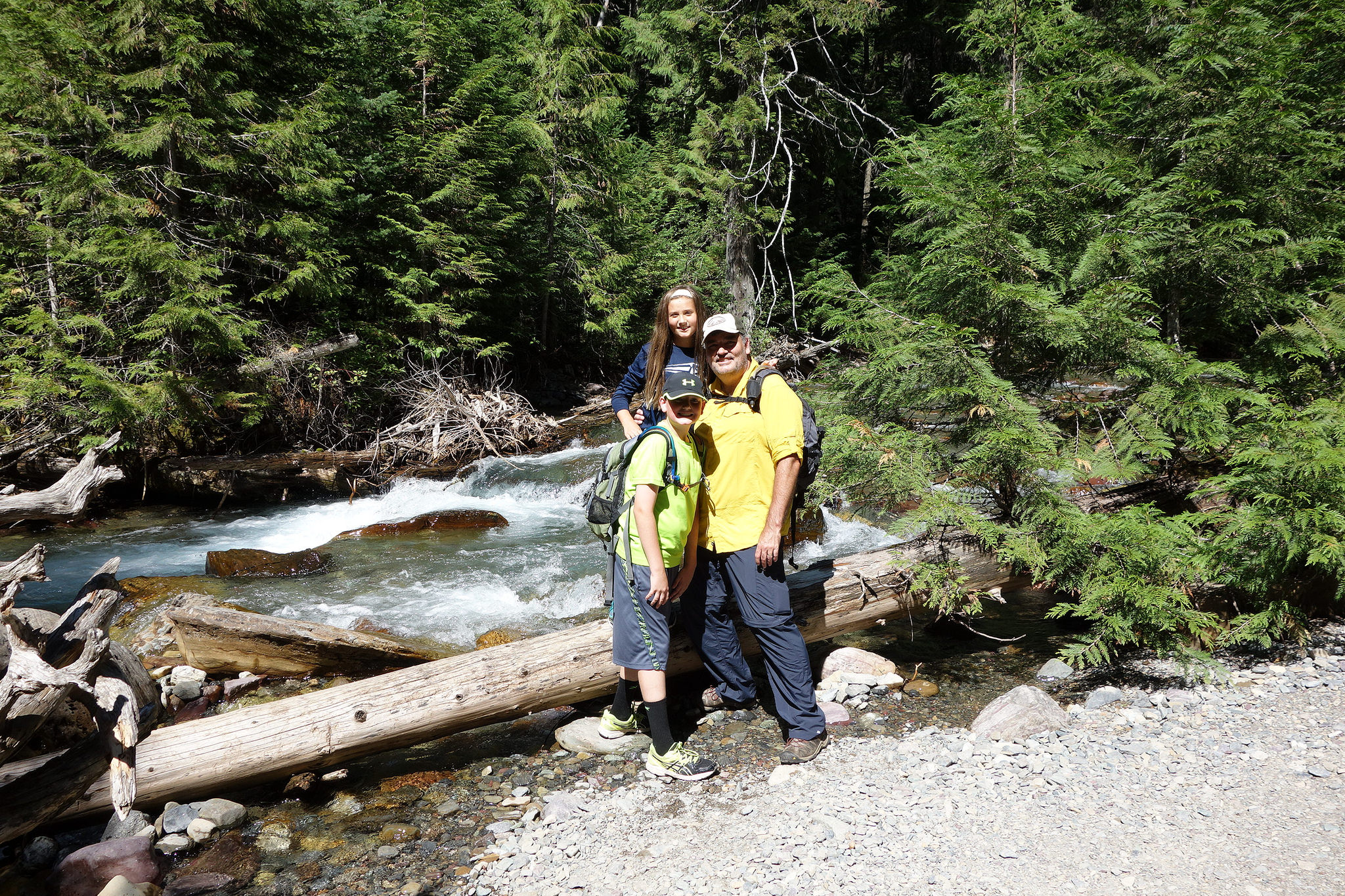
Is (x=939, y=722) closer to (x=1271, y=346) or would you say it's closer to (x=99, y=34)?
(x=1271, y=346)

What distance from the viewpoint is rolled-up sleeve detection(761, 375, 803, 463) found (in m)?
3.82

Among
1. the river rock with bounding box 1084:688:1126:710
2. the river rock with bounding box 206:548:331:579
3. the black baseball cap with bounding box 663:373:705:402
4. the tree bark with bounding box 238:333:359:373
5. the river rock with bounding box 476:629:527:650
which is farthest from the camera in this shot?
the tree bark with bounding box 238:333:359:373

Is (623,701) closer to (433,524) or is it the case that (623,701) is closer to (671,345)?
(671,345)

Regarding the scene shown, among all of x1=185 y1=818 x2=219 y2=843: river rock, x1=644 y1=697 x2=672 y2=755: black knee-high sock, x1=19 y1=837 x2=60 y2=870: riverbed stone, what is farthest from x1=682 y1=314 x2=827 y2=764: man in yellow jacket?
x1=19 y1=837 x2=60 y2=870: riverbed stone

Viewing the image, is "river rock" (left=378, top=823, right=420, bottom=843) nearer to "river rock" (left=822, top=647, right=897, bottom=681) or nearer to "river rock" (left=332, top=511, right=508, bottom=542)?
"river rock" (left=822, top=647, right=897, bottom=681)

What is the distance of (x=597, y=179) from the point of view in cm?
1695

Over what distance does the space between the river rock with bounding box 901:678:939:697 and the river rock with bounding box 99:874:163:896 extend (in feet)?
15.3

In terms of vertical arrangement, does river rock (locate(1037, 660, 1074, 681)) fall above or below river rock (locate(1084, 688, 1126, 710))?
below

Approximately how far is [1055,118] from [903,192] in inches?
66.7

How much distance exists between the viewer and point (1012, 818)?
3.24 meters

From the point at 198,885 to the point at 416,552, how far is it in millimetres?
5717

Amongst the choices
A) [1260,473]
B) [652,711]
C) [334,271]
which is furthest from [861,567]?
[334,271]

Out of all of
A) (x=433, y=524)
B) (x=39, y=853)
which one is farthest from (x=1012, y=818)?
(x=433, y=524)

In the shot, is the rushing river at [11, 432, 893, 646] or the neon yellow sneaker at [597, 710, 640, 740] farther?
the rushing river at [11, 432, 893, 646]
